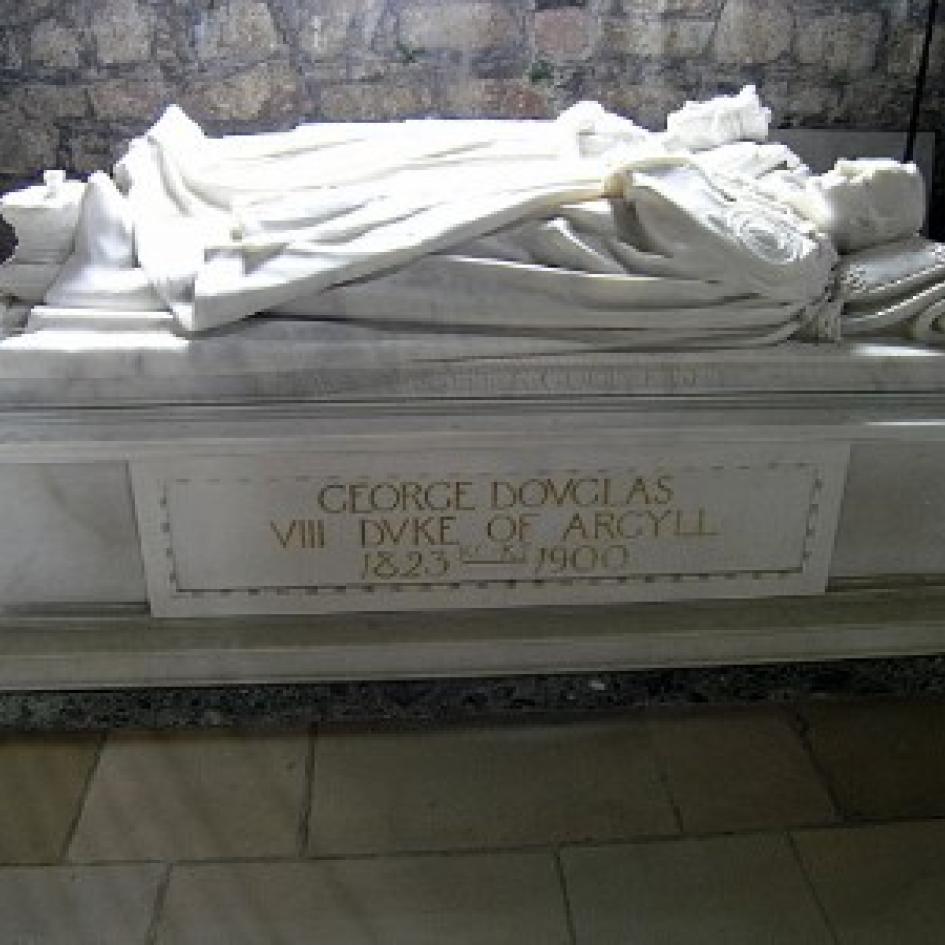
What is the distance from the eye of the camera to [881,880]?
192cm

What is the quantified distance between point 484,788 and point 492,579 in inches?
15.8

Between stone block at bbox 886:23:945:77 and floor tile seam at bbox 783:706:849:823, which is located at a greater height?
stone block at bbox 886:23:945:77

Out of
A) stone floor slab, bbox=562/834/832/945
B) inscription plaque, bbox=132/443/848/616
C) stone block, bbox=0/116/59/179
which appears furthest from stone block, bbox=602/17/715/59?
stone floor slab, bbox=562/834/832/945

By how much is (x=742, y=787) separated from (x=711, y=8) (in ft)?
8.15

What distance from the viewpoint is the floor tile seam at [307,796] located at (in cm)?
197

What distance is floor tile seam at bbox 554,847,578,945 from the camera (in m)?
1.80

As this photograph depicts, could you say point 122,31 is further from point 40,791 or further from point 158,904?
point 158,904

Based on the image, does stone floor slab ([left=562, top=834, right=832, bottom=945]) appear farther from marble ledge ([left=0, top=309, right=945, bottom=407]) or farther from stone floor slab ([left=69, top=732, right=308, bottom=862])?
marble ledge ([left=0, top=309, right=945, bottom=407])

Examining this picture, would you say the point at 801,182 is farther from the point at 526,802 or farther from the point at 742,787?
the point at 526,802

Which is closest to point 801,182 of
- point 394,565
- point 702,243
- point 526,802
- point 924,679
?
point 702,243

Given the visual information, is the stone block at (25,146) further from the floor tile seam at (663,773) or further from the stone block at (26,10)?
the floor tile seam at (663,773)

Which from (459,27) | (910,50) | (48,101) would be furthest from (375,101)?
(910,50)

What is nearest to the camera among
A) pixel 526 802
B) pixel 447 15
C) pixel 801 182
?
pixel 526 802

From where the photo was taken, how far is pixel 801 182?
2.59m
